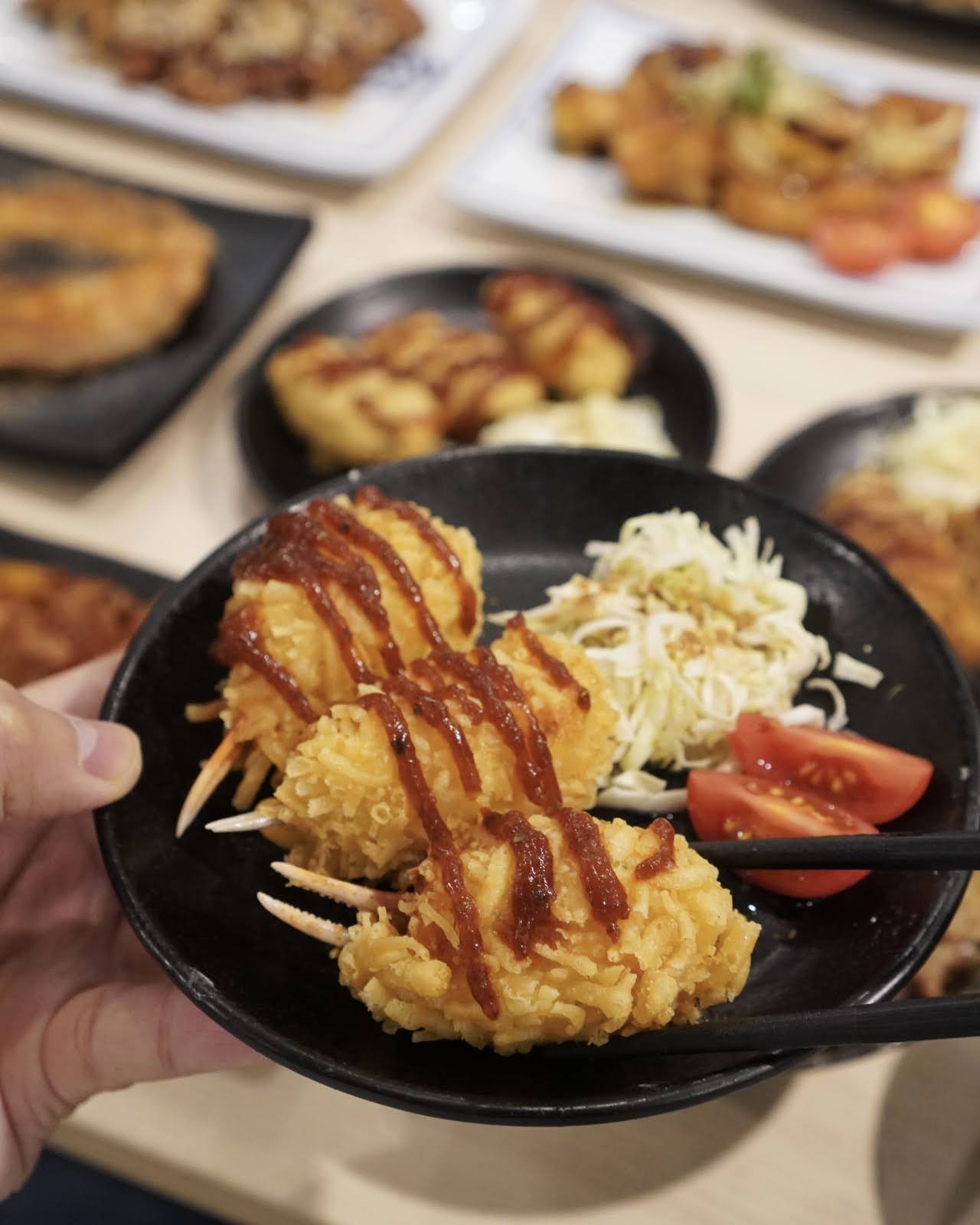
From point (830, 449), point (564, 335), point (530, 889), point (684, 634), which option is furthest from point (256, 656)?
point (830, 449)

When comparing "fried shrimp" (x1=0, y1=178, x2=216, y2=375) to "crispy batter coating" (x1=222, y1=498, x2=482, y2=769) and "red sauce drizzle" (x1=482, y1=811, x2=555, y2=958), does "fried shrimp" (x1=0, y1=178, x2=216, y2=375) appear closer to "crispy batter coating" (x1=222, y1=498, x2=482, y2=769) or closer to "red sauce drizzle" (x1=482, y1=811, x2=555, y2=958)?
"crispy batter coating" (x1=222, y1=498, x2=482, y2=769)

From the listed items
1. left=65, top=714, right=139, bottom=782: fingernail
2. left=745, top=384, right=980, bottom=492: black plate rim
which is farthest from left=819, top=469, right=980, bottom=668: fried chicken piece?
left=65, top=714, right=139, bottom=782: fingernail

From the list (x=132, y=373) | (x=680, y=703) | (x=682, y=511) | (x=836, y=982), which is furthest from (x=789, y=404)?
(x=836, y=982)

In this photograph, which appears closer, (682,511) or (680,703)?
(680,703)

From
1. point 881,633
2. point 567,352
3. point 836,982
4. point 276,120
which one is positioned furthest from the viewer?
point 276,120

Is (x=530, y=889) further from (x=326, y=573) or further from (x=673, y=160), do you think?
(x=673, y=160)

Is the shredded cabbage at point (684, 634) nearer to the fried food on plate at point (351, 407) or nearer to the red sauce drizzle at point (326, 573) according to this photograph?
the red sauce drizzle at point (326, 573)

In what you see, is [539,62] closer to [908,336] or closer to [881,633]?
[908,336]
